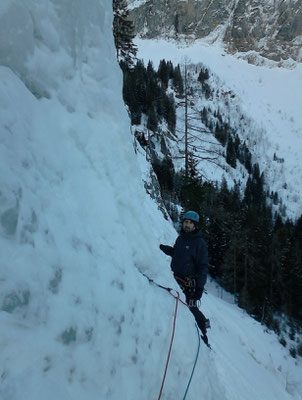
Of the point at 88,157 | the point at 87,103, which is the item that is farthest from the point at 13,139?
the point at 87,103

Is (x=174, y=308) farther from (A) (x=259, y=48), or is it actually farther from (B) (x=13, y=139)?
(A) (x=259, y=48)

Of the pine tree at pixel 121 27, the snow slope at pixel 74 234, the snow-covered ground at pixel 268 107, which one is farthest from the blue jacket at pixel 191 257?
the snow-covered ground at pixel 268 107

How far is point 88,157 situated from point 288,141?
79.0 metres

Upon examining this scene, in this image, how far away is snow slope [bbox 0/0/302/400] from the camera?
5.65 ft

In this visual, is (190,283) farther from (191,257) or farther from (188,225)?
(188,225)

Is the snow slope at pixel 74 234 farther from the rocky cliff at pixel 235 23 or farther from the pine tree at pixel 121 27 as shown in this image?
the rocky cliff at pixel 235 23

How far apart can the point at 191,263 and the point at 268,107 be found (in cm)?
8648

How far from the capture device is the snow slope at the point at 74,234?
1.72 m

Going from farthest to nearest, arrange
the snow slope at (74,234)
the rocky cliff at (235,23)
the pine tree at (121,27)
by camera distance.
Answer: the rocky cliff at (235,23), the pine tree at (121,27), the snow slope at (74,234)

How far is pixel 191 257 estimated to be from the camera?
175 inches

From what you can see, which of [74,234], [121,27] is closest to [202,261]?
[74,234]

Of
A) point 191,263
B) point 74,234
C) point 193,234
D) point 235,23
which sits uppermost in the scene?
point 235,23

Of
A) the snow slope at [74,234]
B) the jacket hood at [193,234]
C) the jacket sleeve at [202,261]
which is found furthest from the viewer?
the jacket hood at [193,234]

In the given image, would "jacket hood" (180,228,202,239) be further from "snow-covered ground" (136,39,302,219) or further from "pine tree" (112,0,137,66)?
"snow-covered ground" (136,39,302,219)
